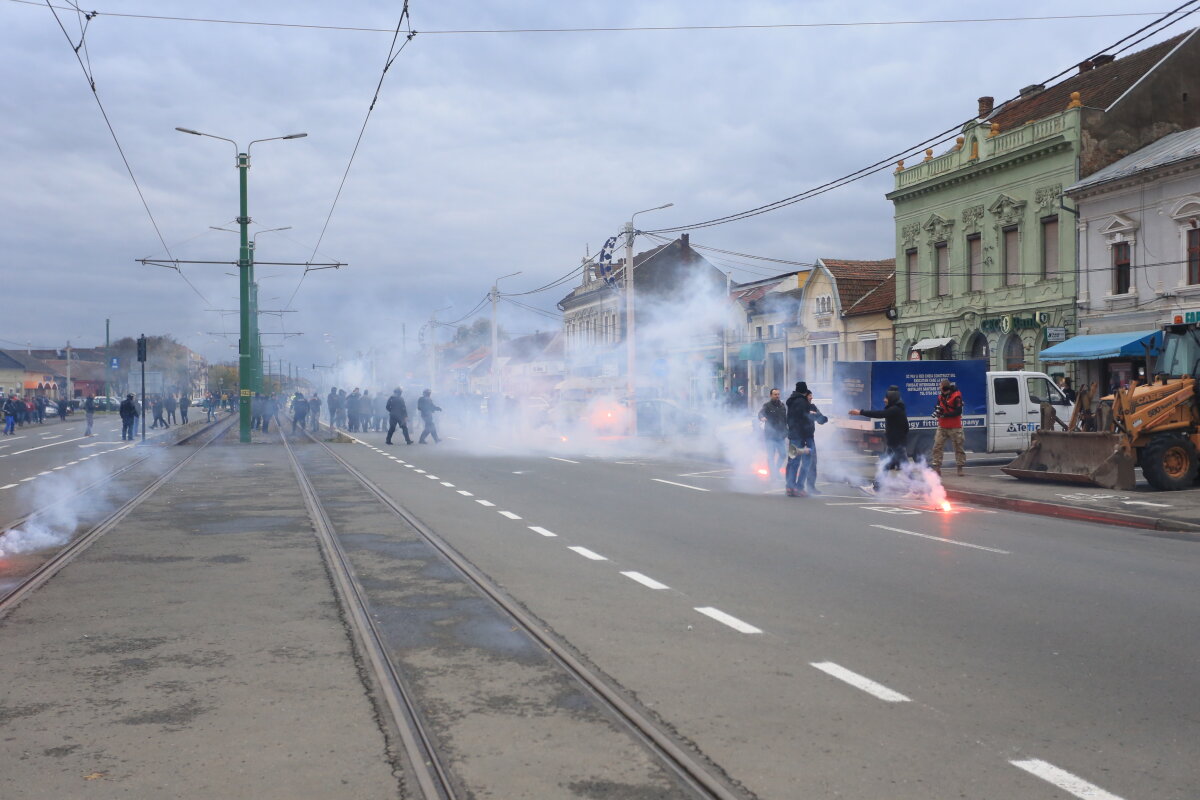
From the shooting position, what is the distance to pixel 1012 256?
35781 millimetres

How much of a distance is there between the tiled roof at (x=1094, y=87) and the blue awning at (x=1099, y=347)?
7518mm

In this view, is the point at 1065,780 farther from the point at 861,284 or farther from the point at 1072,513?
the point at 861,284

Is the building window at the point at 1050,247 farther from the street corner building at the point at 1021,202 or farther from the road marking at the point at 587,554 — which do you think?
the road marking at the point at 587,554

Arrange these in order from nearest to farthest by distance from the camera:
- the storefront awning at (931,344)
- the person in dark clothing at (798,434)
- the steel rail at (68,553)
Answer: the steel rail at (68,553) < the person in dark clothing at (798,434) < the storefront awning at (931,344)

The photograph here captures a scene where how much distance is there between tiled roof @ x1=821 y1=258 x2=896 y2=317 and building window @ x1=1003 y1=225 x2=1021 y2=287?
882 centimetres

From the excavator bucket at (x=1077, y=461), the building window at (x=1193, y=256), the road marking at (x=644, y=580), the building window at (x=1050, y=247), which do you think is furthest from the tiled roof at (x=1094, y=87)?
the road marking at (x=644, y=580)

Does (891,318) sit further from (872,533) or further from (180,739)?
(180,739)

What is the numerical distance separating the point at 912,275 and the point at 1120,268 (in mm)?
11304

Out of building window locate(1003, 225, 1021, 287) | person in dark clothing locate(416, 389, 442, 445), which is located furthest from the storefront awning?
person in dark clothing locate(416, 389, 442, 445)

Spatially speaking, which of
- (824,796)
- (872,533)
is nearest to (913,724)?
(824,796)

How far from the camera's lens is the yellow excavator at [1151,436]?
16531mm

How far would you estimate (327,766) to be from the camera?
14.4 feet

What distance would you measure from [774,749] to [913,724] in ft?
2.42

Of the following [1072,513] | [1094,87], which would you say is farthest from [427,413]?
[1094,87]
